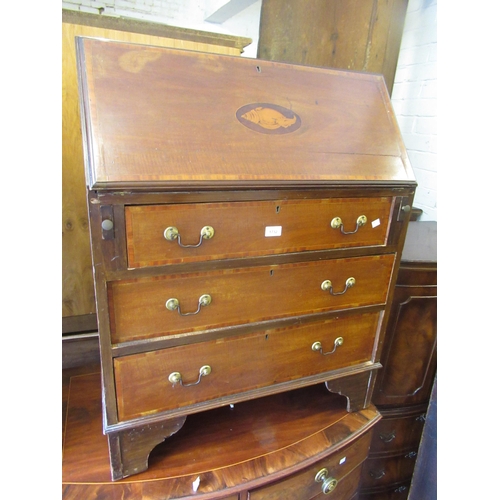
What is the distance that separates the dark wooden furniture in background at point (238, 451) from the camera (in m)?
0.84

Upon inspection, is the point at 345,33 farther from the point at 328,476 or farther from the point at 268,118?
the point at 328,476

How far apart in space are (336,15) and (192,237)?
134cm

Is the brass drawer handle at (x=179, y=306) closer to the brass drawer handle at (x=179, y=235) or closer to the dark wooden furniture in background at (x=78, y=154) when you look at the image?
the brass drawer handle at (x=179, y=235)

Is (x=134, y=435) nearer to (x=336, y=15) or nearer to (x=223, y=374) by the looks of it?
(x=223, y=374)

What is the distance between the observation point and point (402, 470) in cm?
148

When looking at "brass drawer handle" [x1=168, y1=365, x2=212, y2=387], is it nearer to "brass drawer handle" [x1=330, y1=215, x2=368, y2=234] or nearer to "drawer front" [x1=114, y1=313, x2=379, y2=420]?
"drawer front" [x1=114, y1=313, x2=379, y2=420]

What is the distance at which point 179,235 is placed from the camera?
70 cm

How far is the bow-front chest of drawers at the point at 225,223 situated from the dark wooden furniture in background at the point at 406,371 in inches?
10.5

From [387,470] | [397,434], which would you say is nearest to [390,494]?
[387,470]

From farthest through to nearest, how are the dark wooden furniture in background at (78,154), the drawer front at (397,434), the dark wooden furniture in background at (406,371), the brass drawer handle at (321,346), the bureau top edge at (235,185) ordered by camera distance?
1. the drawer front at (397,434)
2. the dark wooden furniture in background at (406,371)
3. the dark wooden furniture in background at (78,154)
4. the brass drawer handle at (321,346)
5. the bureau top edge at (235,185)

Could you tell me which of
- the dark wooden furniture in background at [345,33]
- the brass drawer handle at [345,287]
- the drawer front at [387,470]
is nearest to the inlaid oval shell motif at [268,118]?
the brass drawer handle at [345,287]

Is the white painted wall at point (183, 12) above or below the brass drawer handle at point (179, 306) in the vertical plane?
above
